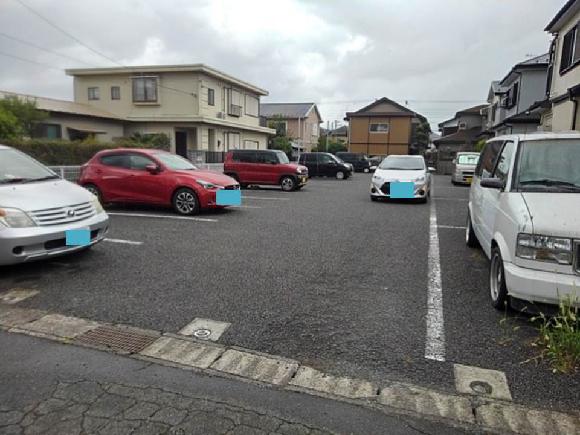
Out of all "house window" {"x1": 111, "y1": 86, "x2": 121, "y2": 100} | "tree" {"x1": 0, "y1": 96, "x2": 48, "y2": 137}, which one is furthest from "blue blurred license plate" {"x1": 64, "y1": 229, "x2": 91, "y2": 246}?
"house window" {"x1": 111, "y1": 86, "x2": 121, "y2": 100}

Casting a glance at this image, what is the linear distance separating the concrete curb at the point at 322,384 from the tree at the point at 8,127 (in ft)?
40.4

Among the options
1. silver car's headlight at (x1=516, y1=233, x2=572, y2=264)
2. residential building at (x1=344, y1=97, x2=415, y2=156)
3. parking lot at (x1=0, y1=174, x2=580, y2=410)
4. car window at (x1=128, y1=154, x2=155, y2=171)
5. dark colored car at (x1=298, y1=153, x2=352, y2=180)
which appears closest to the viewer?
parking lot at (x1=0, y1=174, x2=580, y2=410)

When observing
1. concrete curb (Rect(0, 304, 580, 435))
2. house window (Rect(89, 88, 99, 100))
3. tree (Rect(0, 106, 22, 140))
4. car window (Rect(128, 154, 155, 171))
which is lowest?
concrete curb (Rect(0, 304, 580, 435))

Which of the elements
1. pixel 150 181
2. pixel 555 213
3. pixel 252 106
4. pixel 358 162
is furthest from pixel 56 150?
pixel 358 162

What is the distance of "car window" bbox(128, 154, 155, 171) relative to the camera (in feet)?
28.3

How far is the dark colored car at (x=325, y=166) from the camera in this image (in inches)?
900

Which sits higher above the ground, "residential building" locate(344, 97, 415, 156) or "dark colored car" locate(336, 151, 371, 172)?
"residential building" locate(344, 97, 415, 156)

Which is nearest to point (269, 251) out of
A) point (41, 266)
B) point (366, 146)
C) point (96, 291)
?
point (96, 291)

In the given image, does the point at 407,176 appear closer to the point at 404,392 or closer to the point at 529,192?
the point at 529,192

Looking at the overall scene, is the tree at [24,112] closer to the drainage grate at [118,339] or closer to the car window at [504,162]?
the drainage grate at [118,339]

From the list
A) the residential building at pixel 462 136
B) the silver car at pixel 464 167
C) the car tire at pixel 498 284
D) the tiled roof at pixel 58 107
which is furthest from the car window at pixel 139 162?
the residential building at pixel 462 136

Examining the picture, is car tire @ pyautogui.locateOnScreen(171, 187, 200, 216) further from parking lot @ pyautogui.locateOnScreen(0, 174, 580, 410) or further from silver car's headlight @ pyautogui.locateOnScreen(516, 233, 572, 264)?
silver car's headlight @ pyautogui.locateOnScreen(516, 233, 572, 264)

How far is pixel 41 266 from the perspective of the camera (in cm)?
484

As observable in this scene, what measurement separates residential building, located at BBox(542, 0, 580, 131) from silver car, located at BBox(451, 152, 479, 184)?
398 centimetres
